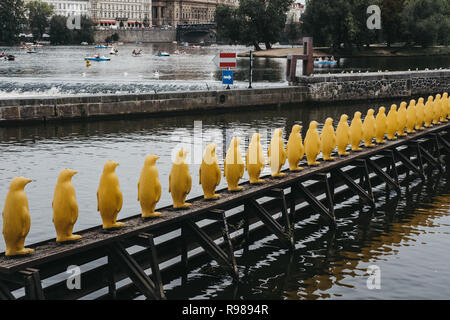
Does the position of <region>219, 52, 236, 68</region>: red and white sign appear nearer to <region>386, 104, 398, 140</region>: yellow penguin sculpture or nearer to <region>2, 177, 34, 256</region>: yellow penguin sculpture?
<region>386, 104, 398, 140</region>: yellow penguin sculpture

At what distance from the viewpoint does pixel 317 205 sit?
1426cm

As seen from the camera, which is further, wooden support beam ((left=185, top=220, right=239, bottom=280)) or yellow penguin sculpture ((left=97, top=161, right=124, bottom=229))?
wooden support beam ((left=185, top=220, right=239, bottom=280))

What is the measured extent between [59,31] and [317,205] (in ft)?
482

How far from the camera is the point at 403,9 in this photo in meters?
99.1

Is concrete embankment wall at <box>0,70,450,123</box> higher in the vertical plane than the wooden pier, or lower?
higher

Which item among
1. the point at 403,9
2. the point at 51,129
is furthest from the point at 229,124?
the point at 403,9

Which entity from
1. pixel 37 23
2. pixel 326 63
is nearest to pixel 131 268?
pixel 326 63

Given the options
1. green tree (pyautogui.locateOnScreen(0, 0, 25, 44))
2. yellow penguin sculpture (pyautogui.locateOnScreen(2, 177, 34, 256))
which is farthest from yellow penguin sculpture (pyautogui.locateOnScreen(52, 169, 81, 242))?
green tree (pyautogui.locateOnScreen(0, 0, 25, 44))

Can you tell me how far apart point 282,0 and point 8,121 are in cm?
8673

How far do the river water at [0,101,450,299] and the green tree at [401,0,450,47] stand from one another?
73.1m

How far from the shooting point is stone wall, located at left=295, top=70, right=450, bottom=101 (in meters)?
39.1

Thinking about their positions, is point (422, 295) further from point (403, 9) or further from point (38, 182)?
point (403, 9)

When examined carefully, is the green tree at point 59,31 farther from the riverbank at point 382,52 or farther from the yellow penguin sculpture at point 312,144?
the yellow penguin sculpture at point 312,144

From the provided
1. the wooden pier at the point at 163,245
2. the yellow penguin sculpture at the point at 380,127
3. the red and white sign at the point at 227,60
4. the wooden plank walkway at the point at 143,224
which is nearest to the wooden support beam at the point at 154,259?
the wooden pier at the point at 163,245
